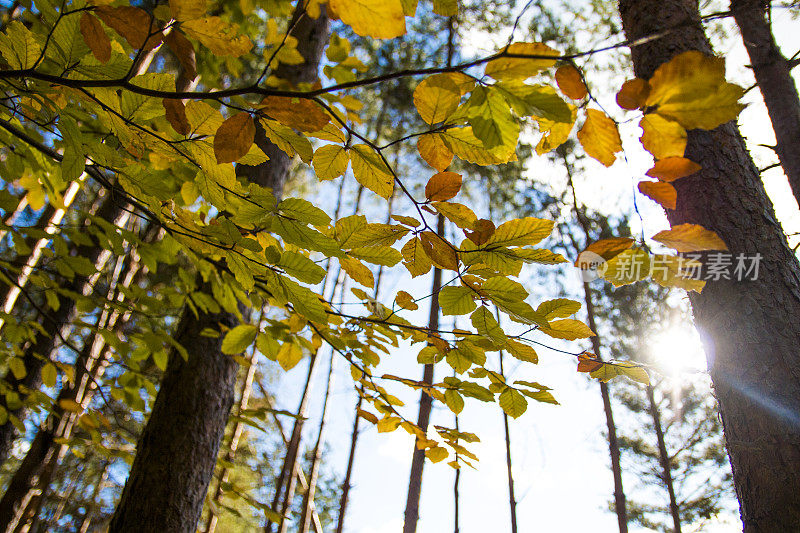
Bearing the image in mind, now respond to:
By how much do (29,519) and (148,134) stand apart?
2.98 m

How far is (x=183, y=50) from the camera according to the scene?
1.47 feet

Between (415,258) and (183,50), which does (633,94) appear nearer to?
(415,258)

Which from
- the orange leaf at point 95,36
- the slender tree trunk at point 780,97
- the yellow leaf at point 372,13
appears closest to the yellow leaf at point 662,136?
the yellow leaf at point 372,13

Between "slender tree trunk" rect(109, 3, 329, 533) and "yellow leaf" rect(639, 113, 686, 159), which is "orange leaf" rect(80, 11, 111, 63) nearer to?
"yellow leaf" rect(639, 113, 686, 159)

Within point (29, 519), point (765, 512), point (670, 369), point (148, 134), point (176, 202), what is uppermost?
point (176, 202)

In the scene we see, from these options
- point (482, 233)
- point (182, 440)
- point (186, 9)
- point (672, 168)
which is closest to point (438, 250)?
point (482, 233)

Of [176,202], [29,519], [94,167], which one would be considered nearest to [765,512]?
[176,202]

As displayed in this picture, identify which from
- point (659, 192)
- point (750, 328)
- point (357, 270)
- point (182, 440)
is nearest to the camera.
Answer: point (659, 192)

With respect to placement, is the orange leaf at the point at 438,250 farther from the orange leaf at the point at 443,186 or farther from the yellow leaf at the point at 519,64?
the yellow leaf at the point at 519,64

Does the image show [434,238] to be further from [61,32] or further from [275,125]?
[61,32]

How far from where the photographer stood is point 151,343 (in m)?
1.14

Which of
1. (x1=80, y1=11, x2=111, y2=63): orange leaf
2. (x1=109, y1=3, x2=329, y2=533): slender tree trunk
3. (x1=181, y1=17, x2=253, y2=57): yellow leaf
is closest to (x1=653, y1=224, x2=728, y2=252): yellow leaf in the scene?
(x1=181, y1=17, x2=253, y2=57): yellow leaf

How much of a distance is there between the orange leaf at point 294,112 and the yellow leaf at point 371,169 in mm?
68

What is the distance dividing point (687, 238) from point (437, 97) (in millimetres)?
305
